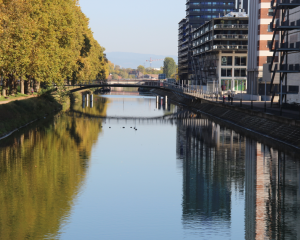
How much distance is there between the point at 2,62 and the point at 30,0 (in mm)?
15504

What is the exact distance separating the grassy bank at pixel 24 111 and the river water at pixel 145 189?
3.58 metres

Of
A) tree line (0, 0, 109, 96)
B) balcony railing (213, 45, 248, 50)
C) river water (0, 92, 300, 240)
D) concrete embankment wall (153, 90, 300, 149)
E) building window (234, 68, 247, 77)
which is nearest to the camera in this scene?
river water (0, 92, 300, 240)

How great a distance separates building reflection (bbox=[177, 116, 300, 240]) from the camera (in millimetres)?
18672

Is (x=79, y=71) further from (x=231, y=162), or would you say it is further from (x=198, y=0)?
(x=198, y=0)

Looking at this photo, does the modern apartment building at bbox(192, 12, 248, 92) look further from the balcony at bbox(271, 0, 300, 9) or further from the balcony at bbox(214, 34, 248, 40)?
the balcony at bbox(271, 0, 300, 9)

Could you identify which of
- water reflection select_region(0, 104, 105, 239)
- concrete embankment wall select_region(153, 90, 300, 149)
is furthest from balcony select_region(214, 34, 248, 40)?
water reflection select_region(0, 104, 105, 239)

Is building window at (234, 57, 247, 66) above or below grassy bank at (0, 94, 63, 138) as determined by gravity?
above

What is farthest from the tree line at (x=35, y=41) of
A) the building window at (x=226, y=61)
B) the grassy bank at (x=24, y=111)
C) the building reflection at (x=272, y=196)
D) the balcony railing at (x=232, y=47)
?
the building window at (x=226, y=61)

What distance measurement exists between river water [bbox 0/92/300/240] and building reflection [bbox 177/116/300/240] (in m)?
0.04

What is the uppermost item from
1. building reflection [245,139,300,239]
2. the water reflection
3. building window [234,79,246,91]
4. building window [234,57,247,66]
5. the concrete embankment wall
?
building window [234,57,247,66]

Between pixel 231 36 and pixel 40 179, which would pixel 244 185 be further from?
pixel 231 36

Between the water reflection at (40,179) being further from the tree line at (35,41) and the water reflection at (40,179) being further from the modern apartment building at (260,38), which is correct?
the modern apartment building at (260,38)

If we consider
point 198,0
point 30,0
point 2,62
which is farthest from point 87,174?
point 198,0

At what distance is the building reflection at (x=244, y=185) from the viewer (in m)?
18.7
